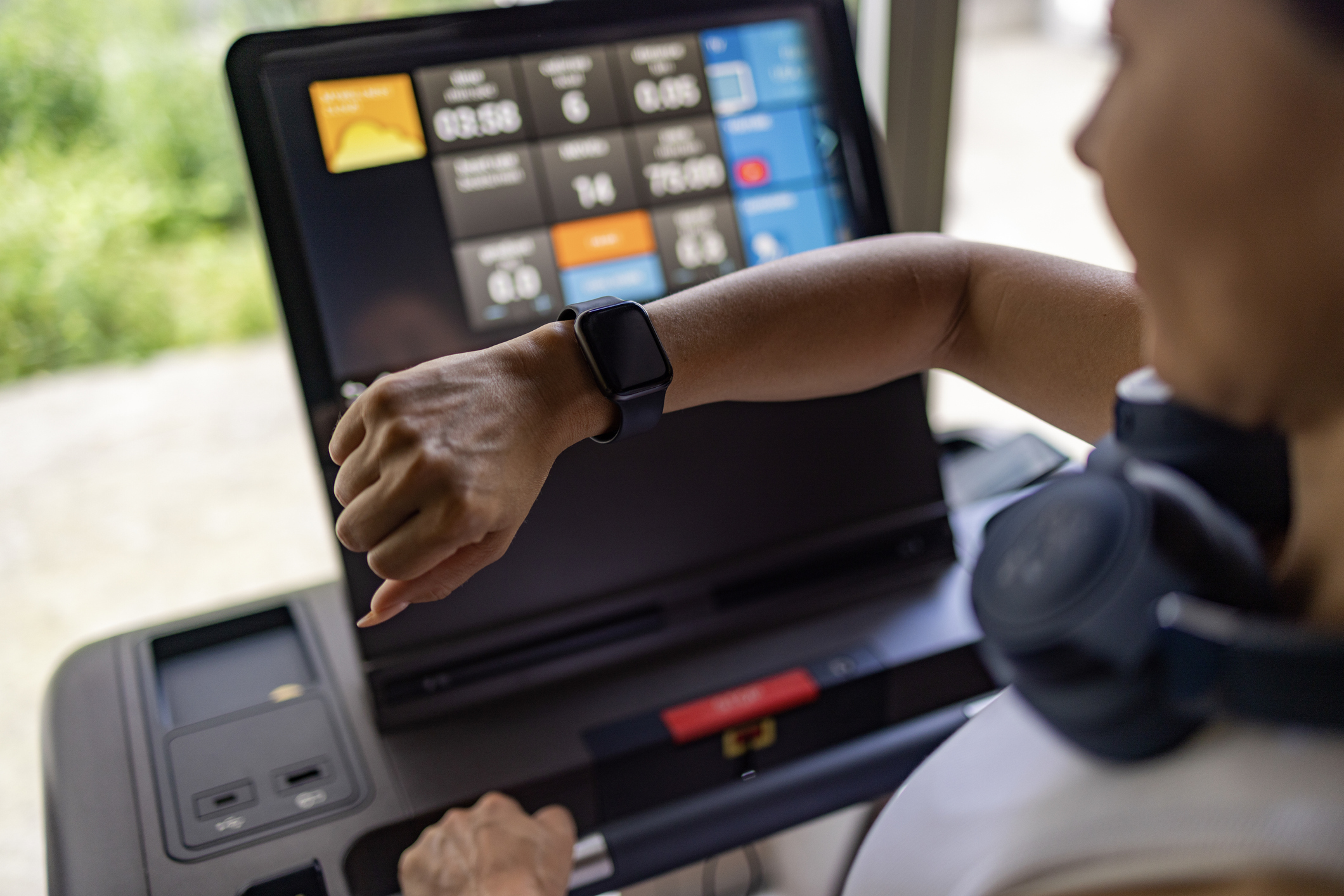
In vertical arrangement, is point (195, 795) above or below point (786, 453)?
below

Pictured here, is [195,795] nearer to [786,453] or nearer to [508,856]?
[508,856]

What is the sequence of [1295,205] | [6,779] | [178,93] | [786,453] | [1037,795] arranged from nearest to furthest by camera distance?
[1295,205]
[1037,795]
[786,453]
[6,779]
[178,93]

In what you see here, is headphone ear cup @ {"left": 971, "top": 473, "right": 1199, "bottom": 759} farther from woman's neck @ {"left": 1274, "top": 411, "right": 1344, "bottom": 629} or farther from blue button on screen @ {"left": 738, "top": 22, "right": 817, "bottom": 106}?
blue button on screen @ {"left": 738, "top": 22, "right": 817, "bottom": 106}

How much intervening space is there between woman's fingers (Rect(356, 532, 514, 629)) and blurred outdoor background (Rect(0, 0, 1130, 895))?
107cm

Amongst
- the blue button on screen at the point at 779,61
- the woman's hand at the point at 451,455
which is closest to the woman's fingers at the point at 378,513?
the woman's hand at the point at 451,455

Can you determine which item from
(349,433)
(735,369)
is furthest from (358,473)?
(735,369)

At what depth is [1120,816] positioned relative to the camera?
1.47 feet

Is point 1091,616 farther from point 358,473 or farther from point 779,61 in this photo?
point 779,61

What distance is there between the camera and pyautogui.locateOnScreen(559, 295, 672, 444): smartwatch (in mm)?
676

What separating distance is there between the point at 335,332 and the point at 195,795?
1.32 feet

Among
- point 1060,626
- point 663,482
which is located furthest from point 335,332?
point 1060,626

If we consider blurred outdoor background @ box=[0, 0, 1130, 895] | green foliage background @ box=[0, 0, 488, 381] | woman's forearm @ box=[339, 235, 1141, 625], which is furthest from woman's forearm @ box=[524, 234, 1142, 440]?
green foliage background @ box=[0, 0, 488, 381]

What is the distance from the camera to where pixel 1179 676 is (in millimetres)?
417

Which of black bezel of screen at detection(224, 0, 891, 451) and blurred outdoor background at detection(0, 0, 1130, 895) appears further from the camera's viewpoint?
blurred outdoor background at detection(0, 0, 1130, 895)
